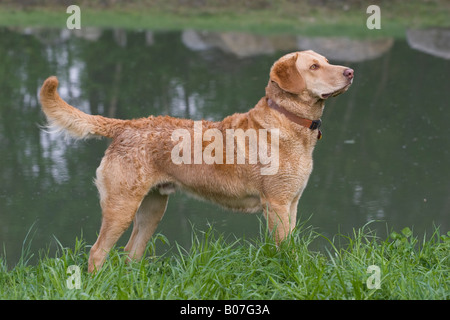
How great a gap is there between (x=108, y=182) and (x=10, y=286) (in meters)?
0.95

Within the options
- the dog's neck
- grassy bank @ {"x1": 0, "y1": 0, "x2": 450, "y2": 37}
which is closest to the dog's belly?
the dog's neck

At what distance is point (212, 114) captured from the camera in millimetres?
10250

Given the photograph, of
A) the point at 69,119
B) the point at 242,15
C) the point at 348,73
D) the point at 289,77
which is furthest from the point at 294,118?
the point at 242,15

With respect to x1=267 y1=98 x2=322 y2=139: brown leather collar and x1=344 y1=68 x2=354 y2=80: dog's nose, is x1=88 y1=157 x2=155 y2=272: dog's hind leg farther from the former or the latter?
x1=344 y1=68 x2=354 y2=80: dog's nose

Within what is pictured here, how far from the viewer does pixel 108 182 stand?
5.08 meters

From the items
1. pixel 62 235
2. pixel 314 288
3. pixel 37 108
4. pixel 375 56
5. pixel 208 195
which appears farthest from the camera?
pixel 375 56

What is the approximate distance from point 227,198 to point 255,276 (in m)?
0.67

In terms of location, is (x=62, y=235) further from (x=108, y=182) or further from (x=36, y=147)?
(x=36, y=147)

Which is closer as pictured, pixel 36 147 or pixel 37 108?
pixel 36 147

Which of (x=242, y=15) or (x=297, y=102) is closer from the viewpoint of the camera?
(x=297, y=102)

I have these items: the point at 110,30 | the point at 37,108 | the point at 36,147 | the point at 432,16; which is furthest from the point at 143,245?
the point at 432,16

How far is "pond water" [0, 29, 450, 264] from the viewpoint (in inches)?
279

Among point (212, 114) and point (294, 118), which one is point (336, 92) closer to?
point (294, 118)

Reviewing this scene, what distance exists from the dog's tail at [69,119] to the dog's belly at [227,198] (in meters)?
0.55
